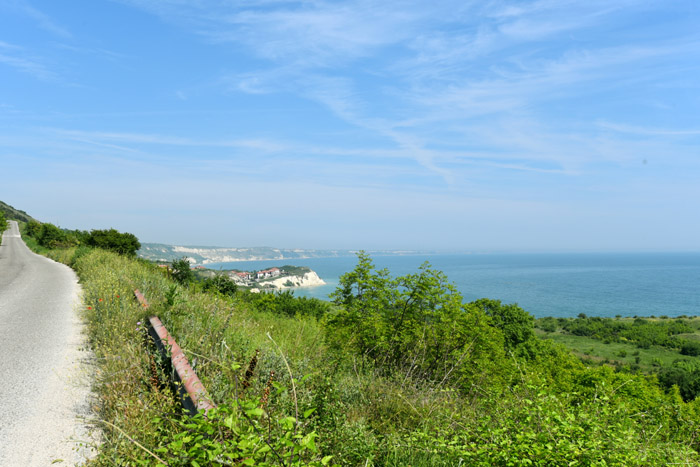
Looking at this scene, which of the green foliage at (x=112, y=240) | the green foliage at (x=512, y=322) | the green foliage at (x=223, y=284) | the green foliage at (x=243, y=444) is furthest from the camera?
the green foliage at (x=512, y=322)

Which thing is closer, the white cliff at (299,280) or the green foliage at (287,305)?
the green foliage at (287,305)

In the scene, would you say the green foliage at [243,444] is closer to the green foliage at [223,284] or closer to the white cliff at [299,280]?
the green foliage at [223,284]

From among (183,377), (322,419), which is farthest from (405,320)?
(183,377)

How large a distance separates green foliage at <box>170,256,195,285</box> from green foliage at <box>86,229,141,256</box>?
38.4ft

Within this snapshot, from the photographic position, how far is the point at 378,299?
11.3 meters

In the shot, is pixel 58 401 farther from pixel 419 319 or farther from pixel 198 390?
pixel 419 319

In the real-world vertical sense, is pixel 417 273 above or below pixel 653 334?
above

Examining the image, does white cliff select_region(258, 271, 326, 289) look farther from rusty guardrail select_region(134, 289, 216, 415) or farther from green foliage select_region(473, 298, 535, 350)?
rusty guardrail select_region(134, 289, 216, 415)

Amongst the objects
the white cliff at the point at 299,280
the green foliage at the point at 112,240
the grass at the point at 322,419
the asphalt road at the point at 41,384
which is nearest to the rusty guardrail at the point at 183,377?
the grass at the point at 322,419

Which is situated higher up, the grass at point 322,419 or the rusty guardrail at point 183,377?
the rusty guardrail at point 183,377

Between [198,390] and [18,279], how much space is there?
19.7 metres

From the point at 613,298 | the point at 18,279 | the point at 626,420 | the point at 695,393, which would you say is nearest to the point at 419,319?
the point at 626,420

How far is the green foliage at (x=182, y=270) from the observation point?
20.1m

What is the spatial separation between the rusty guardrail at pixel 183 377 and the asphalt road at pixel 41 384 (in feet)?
3.31
